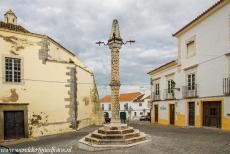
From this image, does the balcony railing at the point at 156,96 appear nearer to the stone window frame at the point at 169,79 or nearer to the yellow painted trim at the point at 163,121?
the yellow painted trim at the point at 163,121

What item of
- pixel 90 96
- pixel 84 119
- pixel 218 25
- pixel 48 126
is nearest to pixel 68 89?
pixel 48 126

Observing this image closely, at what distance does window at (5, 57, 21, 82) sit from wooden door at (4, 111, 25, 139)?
2176 millimetres

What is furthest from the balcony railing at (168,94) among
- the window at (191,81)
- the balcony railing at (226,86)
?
the balcony railing at (226,86)

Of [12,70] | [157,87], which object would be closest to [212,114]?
[157,87]

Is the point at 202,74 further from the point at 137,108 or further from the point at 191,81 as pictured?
the point at 137,108

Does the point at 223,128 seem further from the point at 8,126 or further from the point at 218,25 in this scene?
the point at 8,126

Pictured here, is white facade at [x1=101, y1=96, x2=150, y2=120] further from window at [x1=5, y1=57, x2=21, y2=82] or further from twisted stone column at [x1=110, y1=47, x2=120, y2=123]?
twisted stone column at [x1=110, y1=47, x2=120, y2=123]

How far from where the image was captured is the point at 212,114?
19516 millimetres

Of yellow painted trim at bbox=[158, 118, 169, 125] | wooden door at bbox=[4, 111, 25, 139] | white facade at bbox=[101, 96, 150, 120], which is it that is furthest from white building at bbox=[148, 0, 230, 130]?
white facade at bbox=[101, 96, 150, 120]

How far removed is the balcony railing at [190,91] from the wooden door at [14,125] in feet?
43.8

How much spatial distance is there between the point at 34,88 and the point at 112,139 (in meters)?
8.33

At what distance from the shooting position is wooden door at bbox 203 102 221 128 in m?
18.8

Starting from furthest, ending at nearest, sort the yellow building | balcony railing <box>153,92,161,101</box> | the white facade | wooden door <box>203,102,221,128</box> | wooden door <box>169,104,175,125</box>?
the white facade, balcony railing <box>153,92,161,101</box>, wooden door <box>169,104,175,125</box>, wooden door <box>203,102,221,128</box>, the yellow building

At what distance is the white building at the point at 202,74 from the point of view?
58.4 feet
